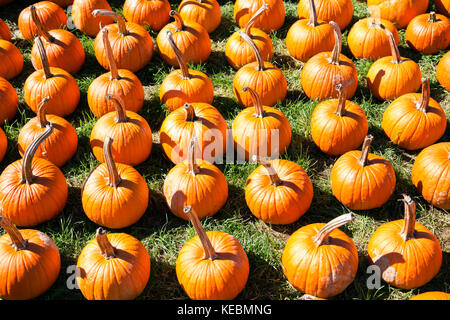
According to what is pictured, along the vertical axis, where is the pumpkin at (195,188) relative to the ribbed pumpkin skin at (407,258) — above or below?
above

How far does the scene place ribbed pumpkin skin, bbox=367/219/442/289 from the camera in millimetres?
4422

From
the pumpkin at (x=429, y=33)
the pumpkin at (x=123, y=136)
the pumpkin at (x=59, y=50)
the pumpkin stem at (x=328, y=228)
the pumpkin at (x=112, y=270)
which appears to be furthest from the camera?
the pumpkin at (x=429, y=33)

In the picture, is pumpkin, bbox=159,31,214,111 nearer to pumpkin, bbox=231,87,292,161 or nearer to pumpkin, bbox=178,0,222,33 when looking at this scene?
pumpkin, bbox=231,87,292,161

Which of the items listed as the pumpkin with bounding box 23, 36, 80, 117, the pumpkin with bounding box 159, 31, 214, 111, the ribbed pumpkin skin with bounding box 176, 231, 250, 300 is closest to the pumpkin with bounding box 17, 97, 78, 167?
the pumpkin with bounding box 23, 36, 80, 117

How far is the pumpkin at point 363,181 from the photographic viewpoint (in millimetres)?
5059

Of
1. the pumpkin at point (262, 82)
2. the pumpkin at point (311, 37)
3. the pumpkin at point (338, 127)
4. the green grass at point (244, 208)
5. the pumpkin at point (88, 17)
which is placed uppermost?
the pumpkin at point (88, 17)

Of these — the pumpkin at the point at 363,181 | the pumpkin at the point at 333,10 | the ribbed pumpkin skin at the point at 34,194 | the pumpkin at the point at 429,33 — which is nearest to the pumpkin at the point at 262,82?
the pumpkin at the point at 363,181

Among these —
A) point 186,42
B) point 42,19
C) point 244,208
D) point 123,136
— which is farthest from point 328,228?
point 42,19

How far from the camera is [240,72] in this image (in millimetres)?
6312

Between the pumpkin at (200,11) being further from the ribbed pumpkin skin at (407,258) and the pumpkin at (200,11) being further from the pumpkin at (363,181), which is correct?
the ribbed pumpkin skin at (407,258)

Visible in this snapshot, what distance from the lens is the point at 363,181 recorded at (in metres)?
5.06

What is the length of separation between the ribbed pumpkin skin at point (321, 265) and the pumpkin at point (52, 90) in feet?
10.7

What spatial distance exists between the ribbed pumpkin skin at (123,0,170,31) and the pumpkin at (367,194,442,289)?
4.63 m

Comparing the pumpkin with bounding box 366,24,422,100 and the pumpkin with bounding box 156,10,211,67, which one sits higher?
the pumpkin with bounding box 156,10,211,67
